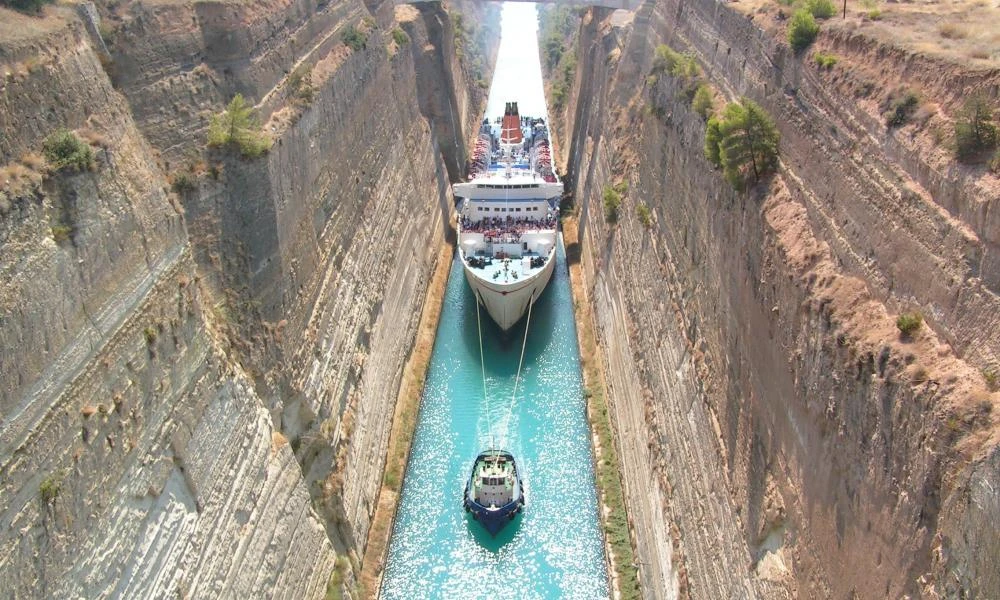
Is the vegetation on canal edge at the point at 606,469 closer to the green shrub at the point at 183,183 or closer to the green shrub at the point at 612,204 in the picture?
the green shrub at the point at 612,204

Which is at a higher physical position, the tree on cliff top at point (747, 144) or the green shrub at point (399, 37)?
the tree on cliff top at point (747, 144)

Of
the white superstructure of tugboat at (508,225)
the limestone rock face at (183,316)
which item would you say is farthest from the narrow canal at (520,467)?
the limestone rock face at (183,316)

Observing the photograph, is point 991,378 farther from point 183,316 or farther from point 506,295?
point 506,295

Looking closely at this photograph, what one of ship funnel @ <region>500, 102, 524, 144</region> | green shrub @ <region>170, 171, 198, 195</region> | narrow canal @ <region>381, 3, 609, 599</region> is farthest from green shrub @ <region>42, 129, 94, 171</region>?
ship funnel @ <region>500, 102, 524, 144</region>

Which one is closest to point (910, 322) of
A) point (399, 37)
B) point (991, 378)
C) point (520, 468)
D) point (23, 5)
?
point (991, 378)

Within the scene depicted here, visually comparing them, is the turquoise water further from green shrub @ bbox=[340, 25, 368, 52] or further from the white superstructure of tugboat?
green shrub @ bbox=[340, 25, 368, 52]
